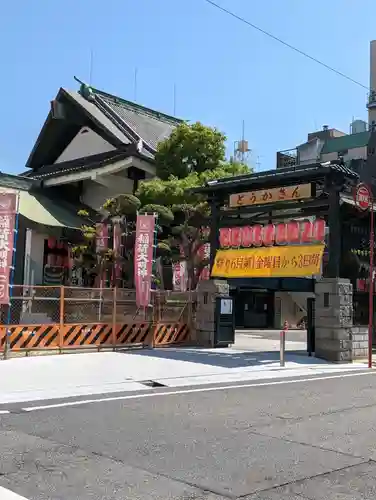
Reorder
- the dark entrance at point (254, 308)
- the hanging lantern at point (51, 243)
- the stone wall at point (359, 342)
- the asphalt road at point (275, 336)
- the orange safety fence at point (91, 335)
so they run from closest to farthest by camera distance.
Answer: the orange safety fence at point (91, 335), the stone wall at point (359, 342), the asphalt road at point (275, 336), the hanging lantern at point (51, 243), the dark entrance at point (254, 308)

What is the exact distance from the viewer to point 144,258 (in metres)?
19.0

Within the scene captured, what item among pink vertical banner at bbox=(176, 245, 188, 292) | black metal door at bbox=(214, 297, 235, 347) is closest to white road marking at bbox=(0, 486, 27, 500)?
black metal door at bbox=(214, 297, 235, 347)

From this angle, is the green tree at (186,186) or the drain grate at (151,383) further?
the green tree at (186,186)

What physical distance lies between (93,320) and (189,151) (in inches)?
501

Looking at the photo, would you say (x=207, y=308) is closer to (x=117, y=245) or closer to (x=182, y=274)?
(x=117, y=245)

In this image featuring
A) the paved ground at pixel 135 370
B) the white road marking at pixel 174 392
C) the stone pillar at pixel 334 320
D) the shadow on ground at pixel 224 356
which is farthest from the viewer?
the stone pillar at pixel 334 320

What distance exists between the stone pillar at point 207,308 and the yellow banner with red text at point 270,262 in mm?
485

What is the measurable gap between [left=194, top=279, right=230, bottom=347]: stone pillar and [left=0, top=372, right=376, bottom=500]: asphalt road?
9359 millimetres

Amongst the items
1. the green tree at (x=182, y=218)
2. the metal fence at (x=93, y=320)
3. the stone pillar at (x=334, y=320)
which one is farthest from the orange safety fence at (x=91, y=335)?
the green tree at (x=182, y=218)

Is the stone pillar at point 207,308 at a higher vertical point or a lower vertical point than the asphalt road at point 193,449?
higher

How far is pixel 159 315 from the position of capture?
19.2m

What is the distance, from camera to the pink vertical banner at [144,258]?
1841 centimetres

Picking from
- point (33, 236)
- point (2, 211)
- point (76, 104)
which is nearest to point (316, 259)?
point (2, 211)

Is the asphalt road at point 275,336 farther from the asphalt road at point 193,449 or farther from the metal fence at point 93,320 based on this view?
the asphalt road at point 193,449
